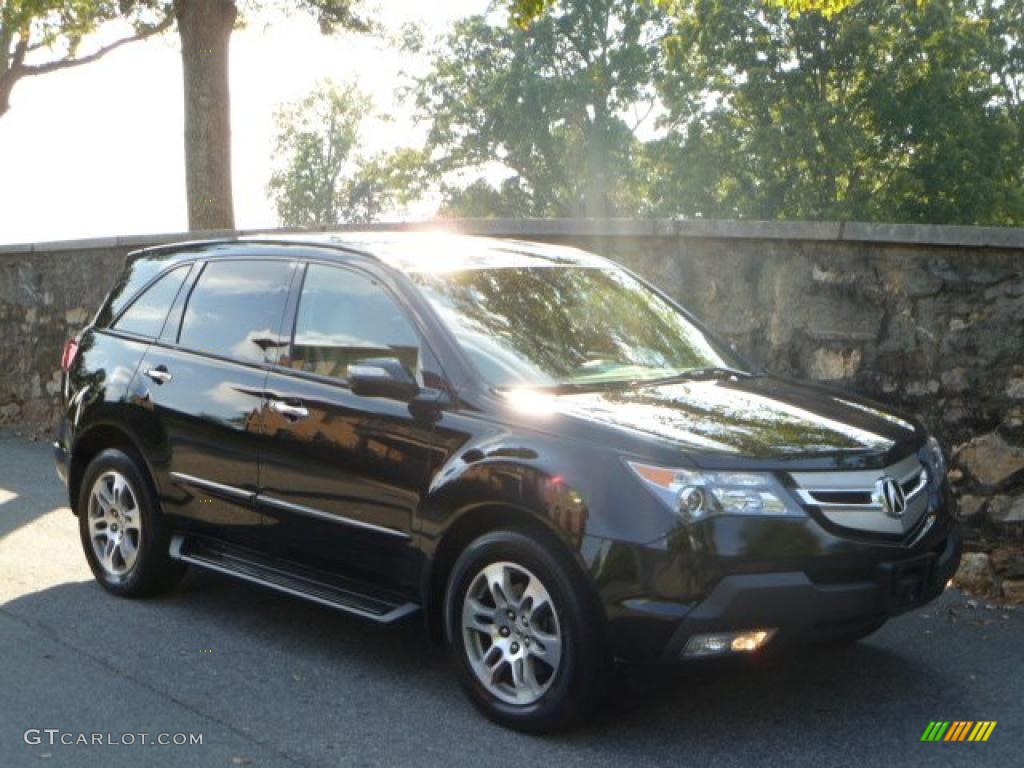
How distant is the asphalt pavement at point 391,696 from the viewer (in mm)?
5074

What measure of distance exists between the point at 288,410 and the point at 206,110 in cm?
1112

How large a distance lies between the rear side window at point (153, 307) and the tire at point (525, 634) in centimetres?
262

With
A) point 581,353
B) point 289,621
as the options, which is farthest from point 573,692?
point 289,621

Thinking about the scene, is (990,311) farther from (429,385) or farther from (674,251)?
(429,385)

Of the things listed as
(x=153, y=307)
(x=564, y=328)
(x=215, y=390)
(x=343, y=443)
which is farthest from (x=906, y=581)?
(x=153, y=307)

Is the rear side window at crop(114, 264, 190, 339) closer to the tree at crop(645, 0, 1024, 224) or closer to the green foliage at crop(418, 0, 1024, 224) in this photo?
the green foliage at crop(418, 0, 1024, 224)

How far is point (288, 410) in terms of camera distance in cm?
627

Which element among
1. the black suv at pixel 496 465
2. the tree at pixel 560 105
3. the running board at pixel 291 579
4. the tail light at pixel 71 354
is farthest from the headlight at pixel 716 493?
the tree at pixel 560 105

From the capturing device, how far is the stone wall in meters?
8.20

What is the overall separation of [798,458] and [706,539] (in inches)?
19.0

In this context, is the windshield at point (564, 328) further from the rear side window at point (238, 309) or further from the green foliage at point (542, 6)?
the green foliage at point (542, 6)

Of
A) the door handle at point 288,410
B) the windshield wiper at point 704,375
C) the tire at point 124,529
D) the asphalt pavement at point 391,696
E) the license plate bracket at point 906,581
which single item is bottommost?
the asphalt pavement at point 391,696

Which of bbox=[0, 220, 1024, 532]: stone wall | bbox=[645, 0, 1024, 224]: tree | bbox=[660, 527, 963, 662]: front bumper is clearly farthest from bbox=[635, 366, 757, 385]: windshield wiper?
bbox=[645, 0, 1024, 224]: tree

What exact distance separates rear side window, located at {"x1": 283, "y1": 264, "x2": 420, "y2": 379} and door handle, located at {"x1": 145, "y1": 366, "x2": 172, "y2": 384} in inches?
34.9
